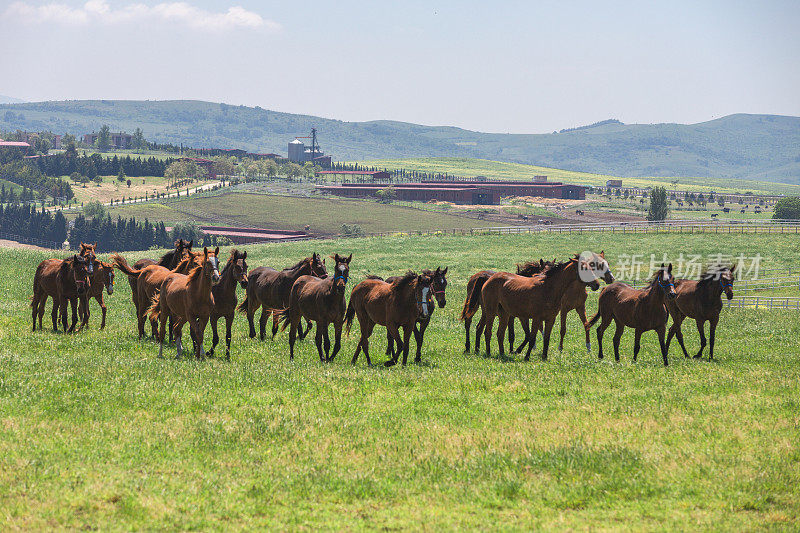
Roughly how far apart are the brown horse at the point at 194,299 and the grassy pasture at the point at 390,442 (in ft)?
3.44

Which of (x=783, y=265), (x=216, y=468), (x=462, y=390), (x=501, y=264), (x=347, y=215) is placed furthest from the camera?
(x=347, y=215)

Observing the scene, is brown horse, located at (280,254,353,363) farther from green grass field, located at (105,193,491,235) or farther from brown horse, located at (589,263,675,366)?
green grass field, located at (105,193,491,235)

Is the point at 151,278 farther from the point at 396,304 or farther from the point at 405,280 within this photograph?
the point at 405,280

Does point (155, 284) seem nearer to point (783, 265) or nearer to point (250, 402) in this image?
point (250, 402)

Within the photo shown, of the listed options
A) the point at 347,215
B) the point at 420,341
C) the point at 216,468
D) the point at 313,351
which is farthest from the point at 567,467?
the point at 347,215

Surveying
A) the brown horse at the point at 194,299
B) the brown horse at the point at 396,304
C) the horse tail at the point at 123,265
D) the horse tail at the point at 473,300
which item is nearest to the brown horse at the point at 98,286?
the horse tail at the point at 123,265

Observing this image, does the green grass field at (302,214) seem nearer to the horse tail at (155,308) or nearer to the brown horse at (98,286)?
the brown horse at (98,286)

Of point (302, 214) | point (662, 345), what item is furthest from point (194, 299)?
point (302, 214)

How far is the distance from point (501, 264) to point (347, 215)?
109507mm

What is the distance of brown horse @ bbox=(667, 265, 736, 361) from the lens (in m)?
Result: 22.9

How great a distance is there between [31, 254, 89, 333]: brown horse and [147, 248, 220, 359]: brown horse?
12.4 feet

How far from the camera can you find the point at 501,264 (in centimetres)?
6631

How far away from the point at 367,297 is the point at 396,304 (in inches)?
46.9

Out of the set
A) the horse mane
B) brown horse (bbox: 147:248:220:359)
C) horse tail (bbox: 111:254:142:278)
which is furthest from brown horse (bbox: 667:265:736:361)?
horse tail (bbox: 111:254:142:278)
